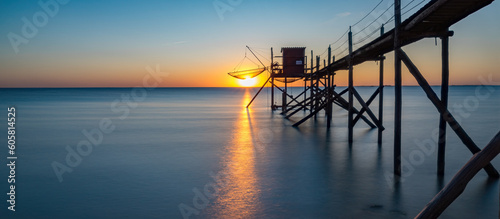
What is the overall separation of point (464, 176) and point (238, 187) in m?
5.35

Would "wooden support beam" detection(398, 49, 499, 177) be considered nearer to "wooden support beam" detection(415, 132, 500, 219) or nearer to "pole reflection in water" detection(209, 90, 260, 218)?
"wooden support beam" detection(415, 132, 500, 219)

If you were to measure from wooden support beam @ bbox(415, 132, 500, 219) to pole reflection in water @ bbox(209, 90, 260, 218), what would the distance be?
10.7 ft

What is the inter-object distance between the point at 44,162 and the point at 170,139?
5.77m

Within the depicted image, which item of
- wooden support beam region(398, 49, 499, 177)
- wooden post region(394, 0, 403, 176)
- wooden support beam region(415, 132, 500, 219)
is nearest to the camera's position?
wooden support beam region(415, 132, 500, 219)

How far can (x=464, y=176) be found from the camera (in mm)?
4102

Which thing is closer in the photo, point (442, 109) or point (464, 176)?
point (464, 176)

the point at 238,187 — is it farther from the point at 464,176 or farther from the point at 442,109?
the point at 464,176

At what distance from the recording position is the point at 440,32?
7.99m

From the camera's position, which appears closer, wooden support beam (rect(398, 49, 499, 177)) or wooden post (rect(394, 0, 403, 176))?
wooden support beam (rect(398, 49, 499, 177))

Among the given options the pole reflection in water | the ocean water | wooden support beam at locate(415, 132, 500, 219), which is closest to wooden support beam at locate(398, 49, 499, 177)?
the ocean water

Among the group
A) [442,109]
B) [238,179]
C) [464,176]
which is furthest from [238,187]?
[464,176]

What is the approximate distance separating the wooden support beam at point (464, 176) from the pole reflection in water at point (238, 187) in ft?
10.7

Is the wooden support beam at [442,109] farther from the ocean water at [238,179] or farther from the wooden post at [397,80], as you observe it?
the ocean water at [238,179]

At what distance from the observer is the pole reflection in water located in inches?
273
